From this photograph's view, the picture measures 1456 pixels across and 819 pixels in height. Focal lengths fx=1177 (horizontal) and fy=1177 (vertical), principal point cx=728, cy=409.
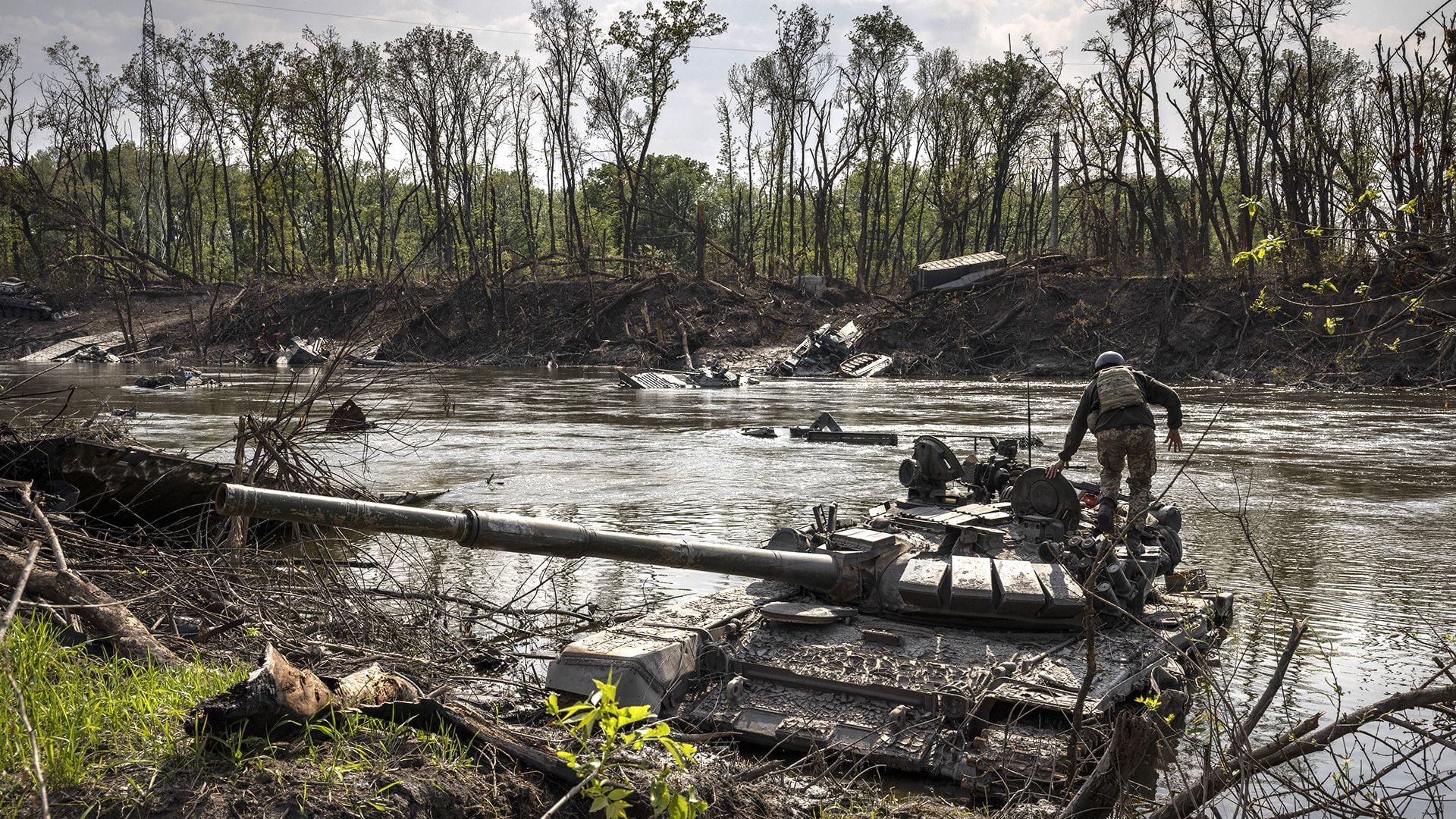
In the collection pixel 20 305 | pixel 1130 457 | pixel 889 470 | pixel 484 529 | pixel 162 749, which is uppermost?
pixel 20 305

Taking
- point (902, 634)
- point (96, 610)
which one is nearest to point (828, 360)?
point (902, 634)

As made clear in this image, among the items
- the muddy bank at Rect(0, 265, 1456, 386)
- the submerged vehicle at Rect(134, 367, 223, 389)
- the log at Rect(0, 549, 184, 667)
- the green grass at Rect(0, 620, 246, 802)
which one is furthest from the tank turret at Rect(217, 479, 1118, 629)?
the submerged vehicle at Rect(134, 367, 223, 389)

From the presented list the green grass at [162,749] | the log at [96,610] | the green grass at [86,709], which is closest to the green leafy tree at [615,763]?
the green grass at [162,749]

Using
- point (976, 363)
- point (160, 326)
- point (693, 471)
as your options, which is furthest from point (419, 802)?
point (160, 326)

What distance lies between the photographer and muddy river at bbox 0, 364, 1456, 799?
10641mm

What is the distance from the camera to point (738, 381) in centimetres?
3925

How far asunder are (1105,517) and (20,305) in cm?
5611

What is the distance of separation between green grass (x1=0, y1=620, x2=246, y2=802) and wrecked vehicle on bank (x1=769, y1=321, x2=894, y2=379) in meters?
36.7

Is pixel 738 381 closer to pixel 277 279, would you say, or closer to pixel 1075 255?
pixel 1075 255

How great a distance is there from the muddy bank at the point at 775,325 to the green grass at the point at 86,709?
29360 millimetres

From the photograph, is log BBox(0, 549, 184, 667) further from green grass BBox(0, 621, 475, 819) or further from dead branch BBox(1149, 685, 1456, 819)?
dead branch BBox(1149, 685, 1456, 819)

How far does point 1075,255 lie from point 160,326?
39589 millimetres

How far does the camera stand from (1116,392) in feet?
38.0

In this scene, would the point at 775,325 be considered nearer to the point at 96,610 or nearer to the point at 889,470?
the point at 889,470
